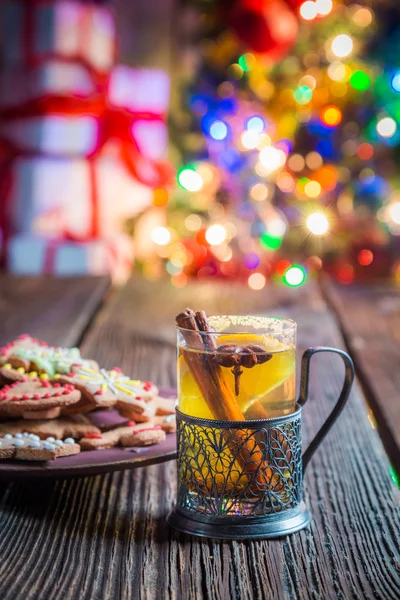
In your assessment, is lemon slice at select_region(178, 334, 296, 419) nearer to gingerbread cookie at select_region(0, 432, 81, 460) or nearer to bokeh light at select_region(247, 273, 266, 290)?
gingerbread cookie at select_region(0, 432, 81, 460)

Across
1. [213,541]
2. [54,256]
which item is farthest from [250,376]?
[54,256]

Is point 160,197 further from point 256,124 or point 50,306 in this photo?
point 50,306

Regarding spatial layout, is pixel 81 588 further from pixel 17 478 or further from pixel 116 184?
pixel 116 184

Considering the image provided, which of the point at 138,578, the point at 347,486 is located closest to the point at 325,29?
the point at 347,486

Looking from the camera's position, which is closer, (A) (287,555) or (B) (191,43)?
(A) (287,555)

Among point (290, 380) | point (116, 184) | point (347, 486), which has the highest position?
point (290, 380)

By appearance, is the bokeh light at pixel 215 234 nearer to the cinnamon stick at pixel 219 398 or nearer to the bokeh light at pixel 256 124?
the bokeh light at pixel 256 124
